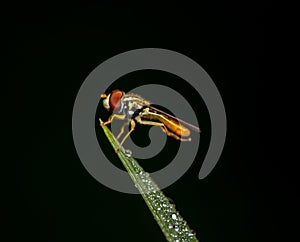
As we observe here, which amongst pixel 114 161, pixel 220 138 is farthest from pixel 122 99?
pixel 220 138

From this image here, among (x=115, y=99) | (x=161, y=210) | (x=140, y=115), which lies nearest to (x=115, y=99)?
(x=115, y=99)

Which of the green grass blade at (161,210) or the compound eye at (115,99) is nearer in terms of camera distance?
the green grass blade at (161,210)

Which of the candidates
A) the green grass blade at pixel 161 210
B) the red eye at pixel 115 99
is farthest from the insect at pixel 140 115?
the green grass blade at pixel 161 210

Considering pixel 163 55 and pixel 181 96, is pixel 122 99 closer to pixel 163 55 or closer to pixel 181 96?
pixel 181 96

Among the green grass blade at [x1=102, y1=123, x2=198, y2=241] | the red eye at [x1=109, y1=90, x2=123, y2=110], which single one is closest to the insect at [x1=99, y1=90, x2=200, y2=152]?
the red eye at [x1=109, y1=90, x2=123, y2=110]

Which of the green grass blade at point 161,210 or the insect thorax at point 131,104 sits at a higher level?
the insect thorax at point 131,104

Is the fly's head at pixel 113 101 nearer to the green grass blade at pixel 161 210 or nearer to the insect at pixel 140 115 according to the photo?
the insect at pixel 140 115

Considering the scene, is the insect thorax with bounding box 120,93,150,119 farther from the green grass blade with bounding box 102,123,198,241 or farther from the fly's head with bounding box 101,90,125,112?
the green grass blade with bounding box 102,123,198,241
